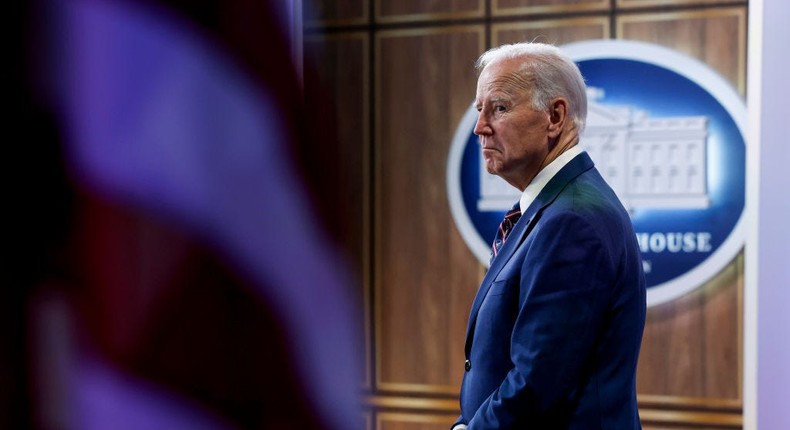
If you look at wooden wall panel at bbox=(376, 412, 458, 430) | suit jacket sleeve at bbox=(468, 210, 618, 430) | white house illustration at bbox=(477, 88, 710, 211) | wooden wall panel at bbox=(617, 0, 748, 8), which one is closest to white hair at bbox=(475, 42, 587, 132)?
suit jacket sleeve at bbox=(468, 210, 618, 430)

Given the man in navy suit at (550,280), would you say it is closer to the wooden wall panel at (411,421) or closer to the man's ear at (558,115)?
the man's ear at (558,115)

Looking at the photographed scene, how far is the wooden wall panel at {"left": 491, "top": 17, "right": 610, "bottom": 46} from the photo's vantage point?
11.5 ft

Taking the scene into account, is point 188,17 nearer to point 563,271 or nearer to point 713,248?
point 563,271

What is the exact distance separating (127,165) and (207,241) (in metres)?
0.03

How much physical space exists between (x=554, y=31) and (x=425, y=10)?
0.59 meters

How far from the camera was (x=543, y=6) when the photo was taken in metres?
3.60

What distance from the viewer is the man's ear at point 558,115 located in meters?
1.62

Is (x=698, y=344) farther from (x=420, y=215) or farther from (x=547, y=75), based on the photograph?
(x=547, y=75)

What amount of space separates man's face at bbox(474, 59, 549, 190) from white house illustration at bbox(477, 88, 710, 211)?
75.2 inches

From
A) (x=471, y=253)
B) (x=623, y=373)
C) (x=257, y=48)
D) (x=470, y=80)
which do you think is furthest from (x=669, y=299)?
(x=257, y=48)

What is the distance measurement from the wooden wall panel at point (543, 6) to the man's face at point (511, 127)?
202 centimetres

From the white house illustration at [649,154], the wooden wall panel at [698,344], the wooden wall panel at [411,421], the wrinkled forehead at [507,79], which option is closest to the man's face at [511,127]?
the wrinkled forehead at [507,79]

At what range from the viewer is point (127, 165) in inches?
9.6

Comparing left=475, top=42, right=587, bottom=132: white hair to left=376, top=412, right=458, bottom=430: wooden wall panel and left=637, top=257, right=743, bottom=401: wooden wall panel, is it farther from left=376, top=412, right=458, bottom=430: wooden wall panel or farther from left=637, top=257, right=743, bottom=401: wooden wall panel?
left=376, top=412, right=458, bottom=430: wooden wall panel
